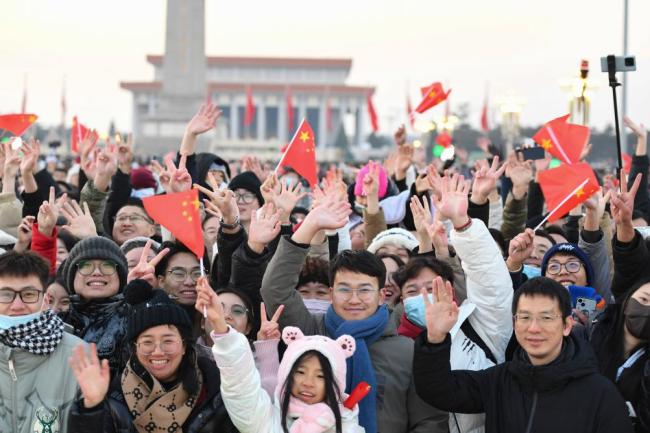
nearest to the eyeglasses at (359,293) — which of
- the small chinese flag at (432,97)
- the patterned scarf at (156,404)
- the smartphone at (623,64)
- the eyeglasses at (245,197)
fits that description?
the patterned scarf at (156,404)

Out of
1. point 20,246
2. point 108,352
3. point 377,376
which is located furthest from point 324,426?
point 20,246

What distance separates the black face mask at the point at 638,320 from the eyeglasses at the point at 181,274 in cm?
197

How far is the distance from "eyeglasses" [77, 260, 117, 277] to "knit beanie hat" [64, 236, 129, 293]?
0.06ft

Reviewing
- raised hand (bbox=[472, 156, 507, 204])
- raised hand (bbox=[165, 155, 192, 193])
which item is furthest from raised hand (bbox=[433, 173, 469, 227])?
raised hand (bbox=[165, 155, 192, 193])

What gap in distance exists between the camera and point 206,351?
13.6ft

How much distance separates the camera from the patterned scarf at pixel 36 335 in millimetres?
3674

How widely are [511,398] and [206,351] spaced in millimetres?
1237

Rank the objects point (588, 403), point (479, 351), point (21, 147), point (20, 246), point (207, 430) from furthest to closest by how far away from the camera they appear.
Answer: point (21, 147)
point (20, 246)
point (479, 351)
point (207, 430)
point (588, 403)

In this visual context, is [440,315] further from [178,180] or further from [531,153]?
[531,153]

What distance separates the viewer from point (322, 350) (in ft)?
12.0

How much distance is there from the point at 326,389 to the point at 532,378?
27.8 inches

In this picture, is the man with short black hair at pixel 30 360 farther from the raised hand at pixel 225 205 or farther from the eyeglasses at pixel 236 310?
the raised hand at pixel 225 205

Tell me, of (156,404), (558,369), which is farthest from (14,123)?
(558,369)

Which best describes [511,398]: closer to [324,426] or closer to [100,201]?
[324,426]
